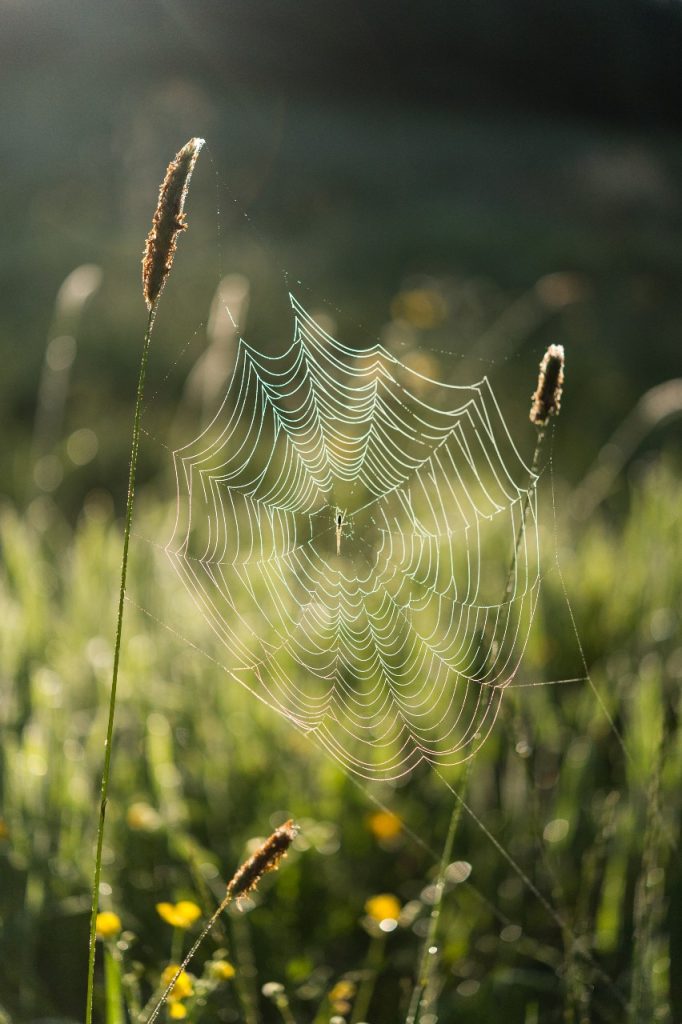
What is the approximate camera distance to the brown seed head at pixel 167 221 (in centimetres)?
95

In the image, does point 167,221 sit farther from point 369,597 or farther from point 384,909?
point 369,597

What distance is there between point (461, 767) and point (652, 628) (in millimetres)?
830

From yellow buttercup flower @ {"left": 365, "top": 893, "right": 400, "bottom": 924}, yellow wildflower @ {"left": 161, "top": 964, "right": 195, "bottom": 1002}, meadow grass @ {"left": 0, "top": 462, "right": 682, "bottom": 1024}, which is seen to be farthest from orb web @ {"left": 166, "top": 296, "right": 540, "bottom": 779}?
yellow wildflower @ {"left": 161, "top": 964, "right": 195, "bottom": 1002}

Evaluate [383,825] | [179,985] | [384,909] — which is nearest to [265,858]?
[179,985]

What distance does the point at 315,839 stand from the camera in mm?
1995

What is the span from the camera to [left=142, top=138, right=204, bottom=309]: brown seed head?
3.13 ft

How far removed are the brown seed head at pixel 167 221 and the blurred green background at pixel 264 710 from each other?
0.19 metres

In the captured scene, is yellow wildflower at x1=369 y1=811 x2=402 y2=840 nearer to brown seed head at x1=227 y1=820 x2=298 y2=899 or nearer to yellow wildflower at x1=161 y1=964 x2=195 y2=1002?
yellow wildflower at x1=161 y1=964 x2=195 y2=1002

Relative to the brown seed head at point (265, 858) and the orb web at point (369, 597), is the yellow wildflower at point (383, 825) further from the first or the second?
the brown seed head at point (265, 858)

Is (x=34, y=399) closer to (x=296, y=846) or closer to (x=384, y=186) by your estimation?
(x=296, y=846)

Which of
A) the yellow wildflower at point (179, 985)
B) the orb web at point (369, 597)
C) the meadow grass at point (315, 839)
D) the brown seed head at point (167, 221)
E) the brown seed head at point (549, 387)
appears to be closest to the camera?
the brown seed head at point (167, 221)

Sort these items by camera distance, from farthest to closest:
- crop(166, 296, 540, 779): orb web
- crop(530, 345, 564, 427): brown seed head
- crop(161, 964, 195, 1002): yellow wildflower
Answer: crop(166, 296, 540, 779): orb web
crop(161, 964, 195, 1002): yellow wildflower
crop(530, 345, 564, 427): brown seed head

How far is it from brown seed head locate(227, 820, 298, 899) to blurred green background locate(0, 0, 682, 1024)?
549 mm

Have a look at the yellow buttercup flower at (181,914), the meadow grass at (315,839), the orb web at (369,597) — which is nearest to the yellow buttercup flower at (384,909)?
the meadow grass at (315,839)
